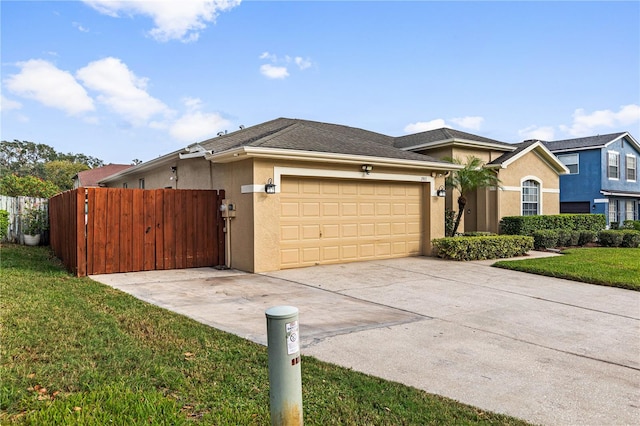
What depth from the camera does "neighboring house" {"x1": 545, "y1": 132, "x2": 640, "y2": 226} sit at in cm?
2531

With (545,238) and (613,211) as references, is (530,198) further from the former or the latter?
(613,211)

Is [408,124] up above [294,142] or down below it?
above

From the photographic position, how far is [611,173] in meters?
26.0

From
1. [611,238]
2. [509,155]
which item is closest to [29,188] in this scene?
[509,155]

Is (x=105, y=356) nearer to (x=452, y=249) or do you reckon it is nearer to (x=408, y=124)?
(x=452, y=249)

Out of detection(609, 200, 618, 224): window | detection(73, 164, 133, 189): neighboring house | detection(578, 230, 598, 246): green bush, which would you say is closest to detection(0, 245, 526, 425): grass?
detection(578, 230, 598, 246): green bush

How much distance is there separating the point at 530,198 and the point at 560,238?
2.48 metres

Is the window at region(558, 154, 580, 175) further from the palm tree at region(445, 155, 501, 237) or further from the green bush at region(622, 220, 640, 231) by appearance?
the palm tree at region(445, 155, 501, 237)

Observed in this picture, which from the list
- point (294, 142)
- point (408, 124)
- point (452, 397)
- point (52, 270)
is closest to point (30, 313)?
point (52, 270)

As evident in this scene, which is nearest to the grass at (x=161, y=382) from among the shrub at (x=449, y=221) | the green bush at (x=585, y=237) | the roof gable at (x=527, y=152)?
the shrub at (x=449, y=221)

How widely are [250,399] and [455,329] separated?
3.40m

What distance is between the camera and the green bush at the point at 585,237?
A: 18.2m

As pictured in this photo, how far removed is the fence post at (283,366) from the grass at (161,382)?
0.38 m

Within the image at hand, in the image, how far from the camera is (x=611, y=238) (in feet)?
57.8
